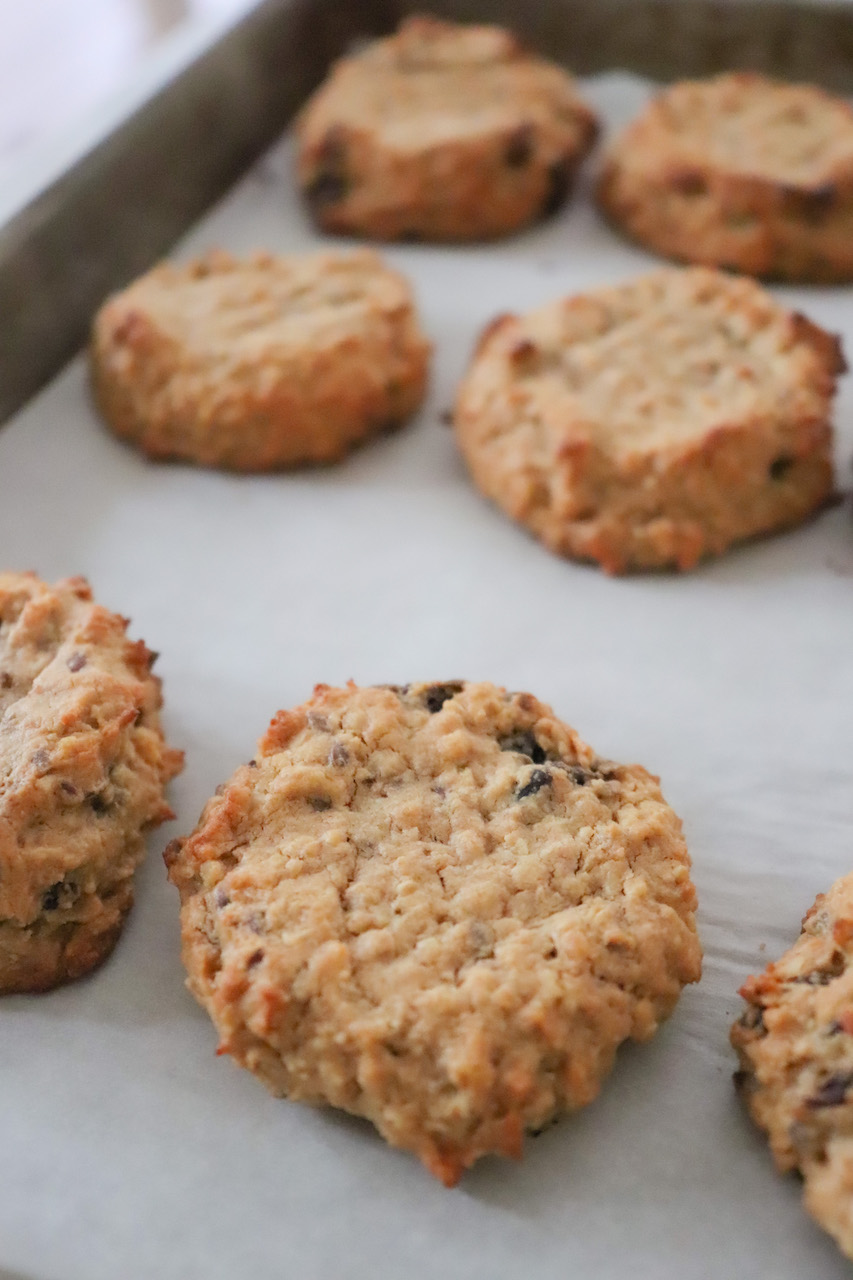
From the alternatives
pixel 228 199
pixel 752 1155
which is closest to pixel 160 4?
pixel 228 199

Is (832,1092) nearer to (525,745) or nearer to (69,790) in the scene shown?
(525,745)

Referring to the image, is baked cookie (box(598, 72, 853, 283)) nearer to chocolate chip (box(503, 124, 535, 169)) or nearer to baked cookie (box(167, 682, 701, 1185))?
chocolate chip (box(503, 124, 535, 169))

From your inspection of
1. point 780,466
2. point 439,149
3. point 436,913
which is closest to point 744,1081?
point 436,913

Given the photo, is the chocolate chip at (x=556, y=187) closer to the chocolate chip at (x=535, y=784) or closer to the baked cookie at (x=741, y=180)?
the baked cookie at (x=741, y=180)

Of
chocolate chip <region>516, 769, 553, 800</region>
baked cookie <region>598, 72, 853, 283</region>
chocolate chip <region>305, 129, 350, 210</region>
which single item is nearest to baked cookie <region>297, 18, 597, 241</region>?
chocolate chip <region>305, 129, 350, 210</region>

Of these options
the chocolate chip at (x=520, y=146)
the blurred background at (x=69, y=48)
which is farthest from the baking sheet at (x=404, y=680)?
the blurred background at (x=69, y=48)

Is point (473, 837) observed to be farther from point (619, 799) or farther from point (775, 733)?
point (775, 733)
